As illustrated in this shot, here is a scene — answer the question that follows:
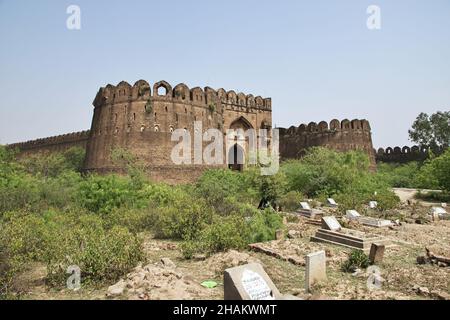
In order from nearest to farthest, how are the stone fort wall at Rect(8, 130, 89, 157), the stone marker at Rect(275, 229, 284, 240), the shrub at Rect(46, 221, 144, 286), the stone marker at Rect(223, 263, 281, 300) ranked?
the stone marker at Rect(223, 263, 281, 300), the shrub at Rect(46, 221, 144, 286), the stone marker at Rect(275, 229, 284, 240), the stone fort wall at Rect(8, 130, 89, 157)

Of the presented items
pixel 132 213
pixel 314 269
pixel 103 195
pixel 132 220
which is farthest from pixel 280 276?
pixel 103 195

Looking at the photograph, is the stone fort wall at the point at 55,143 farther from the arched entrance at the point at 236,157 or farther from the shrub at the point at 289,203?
the shrub at the point at 289,203

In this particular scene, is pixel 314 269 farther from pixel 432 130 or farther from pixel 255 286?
pixel 432 130

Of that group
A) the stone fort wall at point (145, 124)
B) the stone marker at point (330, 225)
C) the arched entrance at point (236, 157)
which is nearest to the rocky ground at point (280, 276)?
the stone marker at point (330, 225)

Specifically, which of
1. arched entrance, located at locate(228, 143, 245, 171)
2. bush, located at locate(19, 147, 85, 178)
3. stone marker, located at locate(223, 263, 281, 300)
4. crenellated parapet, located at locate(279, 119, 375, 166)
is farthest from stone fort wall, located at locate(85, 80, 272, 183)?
stone marker, located at locate(223, 263, 281, 300)

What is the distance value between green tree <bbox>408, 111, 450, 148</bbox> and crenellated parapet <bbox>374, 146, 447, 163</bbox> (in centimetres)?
65

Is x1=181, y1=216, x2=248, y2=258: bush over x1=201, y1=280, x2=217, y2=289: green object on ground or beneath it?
over

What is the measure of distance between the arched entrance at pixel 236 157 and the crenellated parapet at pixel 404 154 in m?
18.1

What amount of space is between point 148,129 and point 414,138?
1140 inches

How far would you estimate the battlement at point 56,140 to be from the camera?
36.3m

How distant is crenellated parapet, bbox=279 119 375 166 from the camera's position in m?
33.3

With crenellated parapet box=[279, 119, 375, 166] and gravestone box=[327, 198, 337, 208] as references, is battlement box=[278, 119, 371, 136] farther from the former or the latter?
gravestone box=[327, 198, 337, 208]

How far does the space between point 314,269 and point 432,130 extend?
3706 centimetres
